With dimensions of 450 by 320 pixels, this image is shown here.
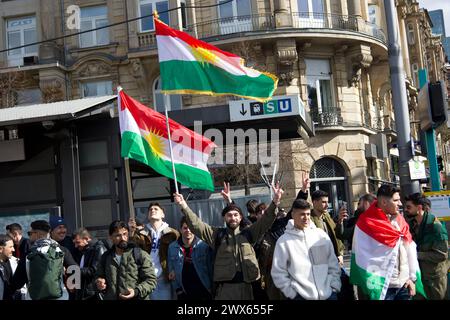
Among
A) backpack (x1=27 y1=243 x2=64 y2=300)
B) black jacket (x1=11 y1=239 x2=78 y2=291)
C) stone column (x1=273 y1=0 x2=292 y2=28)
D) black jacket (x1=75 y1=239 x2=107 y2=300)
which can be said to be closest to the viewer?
backpack (x1=27 y1=243 x2=64 y2=300)

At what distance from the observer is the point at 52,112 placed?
435 inches

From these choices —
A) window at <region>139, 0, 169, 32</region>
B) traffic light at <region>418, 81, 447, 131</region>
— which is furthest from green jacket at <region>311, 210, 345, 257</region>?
window at <region>139, 0, 169, 32</region>

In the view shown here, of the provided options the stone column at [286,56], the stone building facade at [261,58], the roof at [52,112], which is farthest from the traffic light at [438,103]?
the stone column at [286,56]

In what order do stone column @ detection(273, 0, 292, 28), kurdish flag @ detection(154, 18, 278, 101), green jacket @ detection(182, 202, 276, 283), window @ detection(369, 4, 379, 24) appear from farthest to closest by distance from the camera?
window @ detection(369, 4, 379, 24) → stone column @ detection(273, 0, 292, 28) → kurdish flag @ detection(154, 18, 278, 101) → green jacket @ detection(182, 202, 276, 283)

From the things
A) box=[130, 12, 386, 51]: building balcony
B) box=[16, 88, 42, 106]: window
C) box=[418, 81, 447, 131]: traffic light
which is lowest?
box=[418, 81, 447, 131]: traffic light

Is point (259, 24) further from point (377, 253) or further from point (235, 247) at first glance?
point (377, 253)

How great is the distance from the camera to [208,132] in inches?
504

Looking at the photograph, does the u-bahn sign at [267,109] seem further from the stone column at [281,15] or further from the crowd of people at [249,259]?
the stone column at [281,15]

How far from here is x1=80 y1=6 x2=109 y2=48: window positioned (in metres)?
28.9

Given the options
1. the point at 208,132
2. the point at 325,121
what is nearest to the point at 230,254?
the point at 208,132

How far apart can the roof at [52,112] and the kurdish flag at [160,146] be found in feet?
7.60

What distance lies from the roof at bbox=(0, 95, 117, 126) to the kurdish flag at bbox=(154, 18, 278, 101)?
10.1 feet

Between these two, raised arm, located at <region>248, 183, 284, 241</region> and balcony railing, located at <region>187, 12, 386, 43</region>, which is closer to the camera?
raised arm, located at <region>248, 183, 284, 241</region>

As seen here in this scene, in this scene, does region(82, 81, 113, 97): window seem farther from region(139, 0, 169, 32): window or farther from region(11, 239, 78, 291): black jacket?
region(11, 239, 78, 291): black jacket
